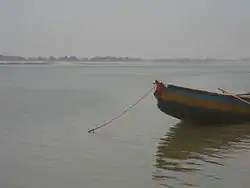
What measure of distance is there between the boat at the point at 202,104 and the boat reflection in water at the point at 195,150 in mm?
290

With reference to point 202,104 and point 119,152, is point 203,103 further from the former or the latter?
point 119,152

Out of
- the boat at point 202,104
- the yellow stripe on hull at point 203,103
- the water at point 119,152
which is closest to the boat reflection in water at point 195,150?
the water at point 119,152

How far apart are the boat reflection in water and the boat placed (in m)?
0.29

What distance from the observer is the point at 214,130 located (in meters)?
14.0

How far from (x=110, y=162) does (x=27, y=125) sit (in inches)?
231

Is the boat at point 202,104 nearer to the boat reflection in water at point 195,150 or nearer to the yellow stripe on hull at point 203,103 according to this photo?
the yellow stripe on hull at point 203,103

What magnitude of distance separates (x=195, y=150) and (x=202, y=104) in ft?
9.74

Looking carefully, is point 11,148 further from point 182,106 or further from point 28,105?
point 28,105

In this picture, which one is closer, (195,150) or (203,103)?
(195,150)

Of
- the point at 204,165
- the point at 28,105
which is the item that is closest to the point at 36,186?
the point at 204,165

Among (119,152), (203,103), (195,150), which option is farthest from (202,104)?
(119,152)

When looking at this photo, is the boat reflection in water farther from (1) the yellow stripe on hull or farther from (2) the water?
(1) the yellow stripe on hull

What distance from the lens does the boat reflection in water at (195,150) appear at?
29.8 ft

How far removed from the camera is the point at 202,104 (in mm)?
14234
